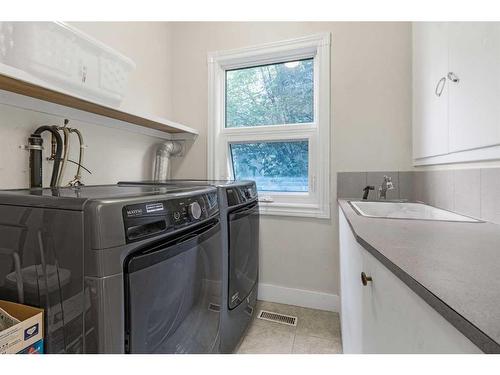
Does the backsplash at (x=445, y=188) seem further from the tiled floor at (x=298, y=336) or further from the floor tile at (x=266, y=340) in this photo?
the floor tile at (x=266, y=340)

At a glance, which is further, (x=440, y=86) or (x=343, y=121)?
(x=343, y=121)

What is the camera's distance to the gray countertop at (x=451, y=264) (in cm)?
34

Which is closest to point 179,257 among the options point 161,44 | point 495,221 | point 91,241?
point 91,241

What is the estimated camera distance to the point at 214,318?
123cm

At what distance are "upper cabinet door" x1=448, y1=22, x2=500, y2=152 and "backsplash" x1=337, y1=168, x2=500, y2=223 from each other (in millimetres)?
150

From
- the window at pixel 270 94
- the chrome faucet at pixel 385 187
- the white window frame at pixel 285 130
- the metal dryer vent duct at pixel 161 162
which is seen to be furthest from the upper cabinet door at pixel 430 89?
the metal dryer vent duct at pixel 161 162

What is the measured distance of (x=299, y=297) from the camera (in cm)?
218

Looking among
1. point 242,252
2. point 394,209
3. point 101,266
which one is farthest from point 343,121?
point 101,266

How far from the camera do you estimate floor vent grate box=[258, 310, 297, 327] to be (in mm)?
1923

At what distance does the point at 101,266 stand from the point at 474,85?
1551 millimetres

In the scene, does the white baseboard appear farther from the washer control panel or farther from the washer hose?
the washer hose

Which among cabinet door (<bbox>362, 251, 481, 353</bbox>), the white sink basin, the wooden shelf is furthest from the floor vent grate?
the wooden shelf

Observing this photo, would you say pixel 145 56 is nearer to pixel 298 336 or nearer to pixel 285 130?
pixel 285 130
